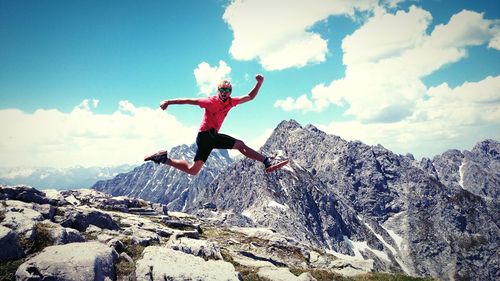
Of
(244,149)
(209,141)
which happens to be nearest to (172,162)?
(209,141)

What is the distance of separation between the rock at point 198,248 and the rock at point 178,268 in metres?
4.32

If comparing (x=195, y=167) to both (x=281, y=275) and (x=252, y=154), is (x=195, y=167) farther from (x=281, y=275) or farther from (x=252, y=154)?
(x=281, y=275)

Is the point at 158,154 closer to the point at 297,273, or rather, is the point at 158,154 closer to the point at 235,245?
the point at 297,273

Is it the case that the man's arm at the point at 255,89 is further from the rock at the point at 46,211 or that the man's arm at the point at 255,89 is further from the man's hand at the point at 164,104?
the rock at the point at 46,211

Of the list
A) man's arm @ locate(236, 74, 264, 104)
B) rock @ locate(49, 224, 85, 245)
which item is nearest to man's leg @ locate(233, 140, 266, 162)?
man's arm @ locate(236, 74, 264, 104)

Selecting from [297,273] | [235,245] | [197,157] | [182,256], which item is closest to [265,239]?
[235,245]

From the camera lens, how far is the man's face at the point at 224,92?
14952 mm

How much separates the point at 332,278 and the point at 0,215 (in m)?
20.3

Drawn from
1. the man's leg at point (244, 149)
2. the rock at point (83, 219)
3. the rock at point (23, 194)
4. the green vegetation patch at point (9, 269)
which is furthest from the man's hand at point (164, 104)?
the rock at point (23, 194)

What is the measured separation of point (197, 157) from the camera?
614 inches

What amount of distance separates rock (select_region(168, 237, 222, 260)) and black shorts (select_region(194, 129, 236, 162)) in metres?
10.00

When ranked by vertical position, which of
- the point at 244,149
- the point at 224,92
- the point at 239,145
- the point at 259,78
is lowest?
the point at 244,149

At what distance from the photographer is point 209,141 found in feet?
49.8

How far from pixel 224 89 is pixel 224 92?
0.42 feet
